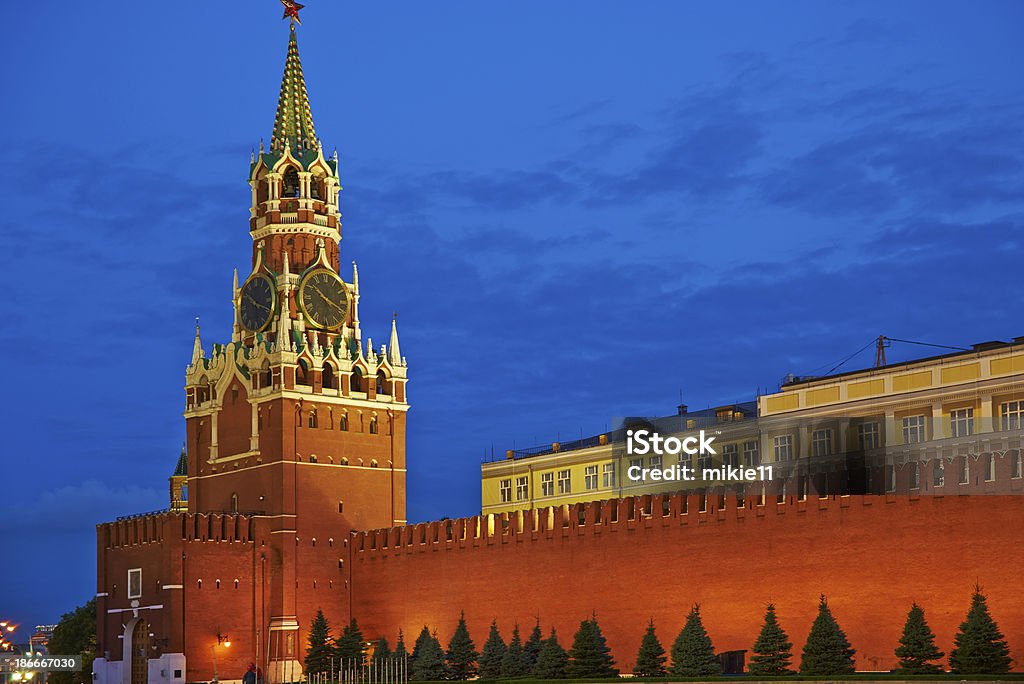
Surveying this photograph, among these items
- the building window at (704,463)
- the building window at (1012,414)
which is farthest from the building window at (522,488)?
the building window at (1012,414)

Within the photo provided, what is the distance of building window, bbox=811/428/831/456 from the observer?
65.7 metres

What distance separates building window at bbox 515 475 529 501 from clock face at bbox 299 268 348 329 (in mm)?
22288

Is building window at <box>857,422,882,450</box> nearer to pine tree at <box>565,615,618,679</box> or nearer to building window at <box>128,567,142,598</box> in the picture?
pine tree at <box>565,615,618,679</box>

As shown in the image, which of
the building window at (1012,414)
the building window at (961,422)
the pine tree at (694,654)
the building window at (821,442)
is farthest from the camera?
the building window at (961,422)

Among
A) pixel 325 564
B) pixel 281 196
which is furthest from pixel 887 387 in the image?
pixel 281 196

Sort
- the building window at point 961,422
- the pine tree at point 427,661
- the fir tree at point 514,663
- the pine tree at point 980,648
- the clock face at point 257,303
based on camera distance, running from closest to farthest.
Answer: the pine tree at point 980,648, the fir tree at point 514,663, the building window at point 961,422, the pine tree at point 427,661, the clock face at point 257,303

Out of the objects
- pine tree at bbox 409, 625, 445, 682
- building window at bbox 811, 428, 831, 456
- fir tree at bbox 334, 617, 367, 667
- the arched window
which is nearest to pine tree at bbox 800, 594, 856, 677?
building window at bbox 811, 428, 831, 456

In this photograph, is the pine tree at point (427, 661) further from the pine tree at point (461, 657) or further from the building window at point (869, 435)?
the building window at point (869, 435)

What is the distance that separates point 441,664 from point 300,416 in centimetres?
1909

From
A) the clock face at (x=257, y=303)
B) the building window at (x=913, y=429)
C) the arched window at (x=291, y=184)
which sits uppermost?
the arched window at (x=291, y=184)

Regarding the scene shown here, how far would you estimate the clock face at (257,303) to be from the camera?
87125 mm

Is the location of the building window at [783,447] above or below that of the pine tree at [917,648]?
above

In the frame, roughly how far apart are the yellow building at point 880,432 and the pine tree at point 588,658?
7.76 meters

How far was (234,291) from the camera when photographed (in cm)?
9019
